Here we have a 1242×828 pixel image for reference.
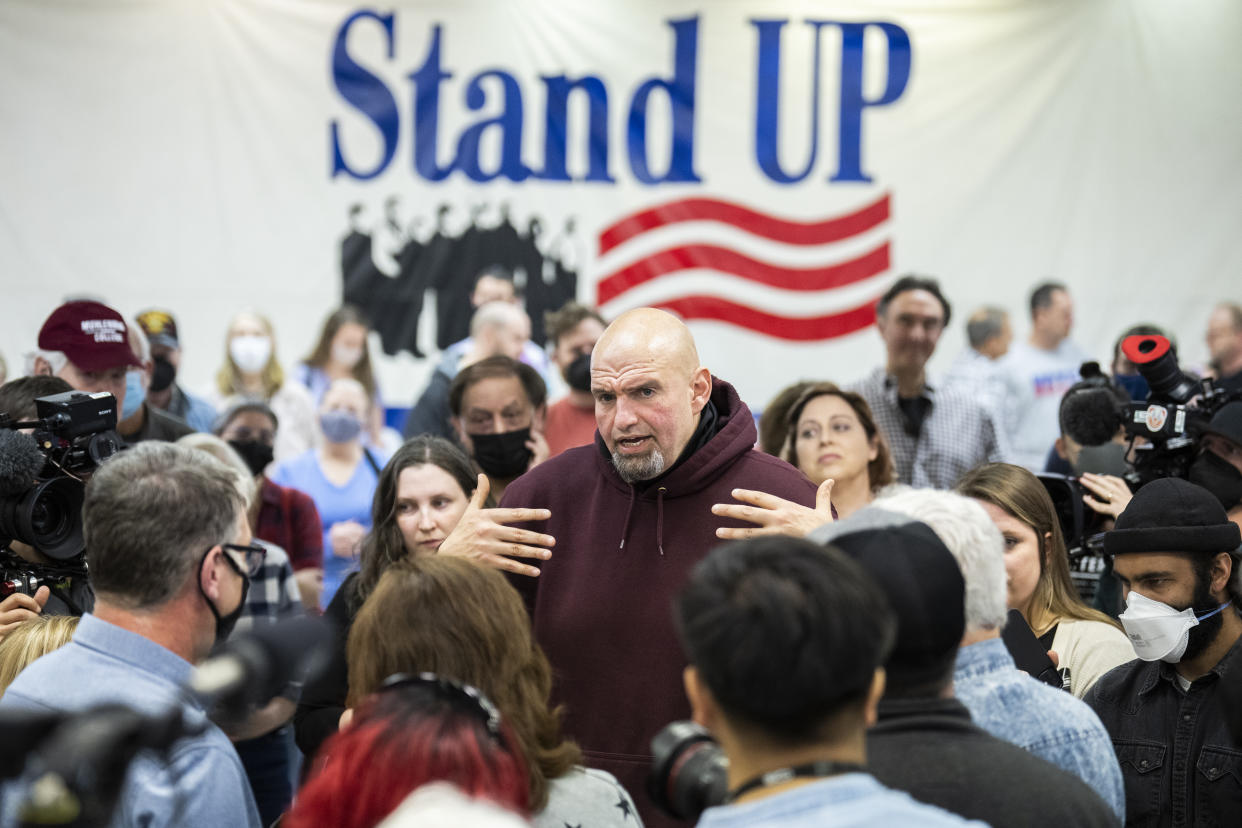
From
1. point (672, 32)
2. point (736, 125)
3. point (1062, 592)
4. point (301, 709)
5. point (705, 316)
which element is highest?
point (672, 32)

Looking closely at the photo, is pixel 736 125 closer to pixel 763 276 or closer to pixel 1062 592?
pixel 763 276

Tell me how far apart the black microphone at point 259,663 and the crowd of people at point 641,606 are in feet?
0.17

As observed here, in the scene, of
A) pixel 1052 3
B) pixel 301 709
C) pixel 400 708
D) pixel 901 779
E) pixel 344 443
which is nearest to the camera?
pixel 400 708

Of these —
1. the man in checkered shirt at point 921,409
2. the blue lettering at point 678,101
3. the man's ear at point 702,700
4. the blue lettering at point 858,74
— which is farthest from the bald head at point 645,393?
the blue lettering at point 858,74

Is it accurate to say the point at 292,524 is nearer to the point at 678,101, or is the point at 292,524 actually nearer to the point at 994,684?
the point at 994,684

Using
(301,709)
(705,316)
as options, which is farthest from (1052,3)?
(301,709)

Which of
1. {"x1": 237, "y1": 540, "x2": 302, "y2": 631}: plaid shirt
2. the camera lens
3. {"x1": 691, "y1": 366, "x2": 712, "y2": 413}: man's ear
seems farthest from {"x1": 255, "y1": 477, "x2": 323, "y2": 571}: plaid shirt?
{"x1": 691, "y1": 366, "x2": 712, "y2": 413}: man's ear

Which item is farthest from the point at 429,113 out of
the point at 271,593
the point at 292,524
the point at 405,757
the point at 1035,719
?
the point at 405,757

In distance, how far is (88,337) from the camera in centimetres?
418

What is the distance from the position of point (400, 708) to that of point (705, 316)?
6320 millimetres

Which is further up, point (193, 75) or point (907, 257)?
point (193, 75)

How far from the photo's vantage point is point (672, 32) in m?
7.68

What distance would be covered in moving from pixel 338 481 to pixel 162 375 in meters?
0.97

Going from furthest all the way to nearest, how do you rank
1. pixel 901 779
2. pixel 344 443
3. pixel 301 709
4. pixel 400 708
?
pixel 344 443
pixel 301 709
pixel 901 779
pixel 400 708
